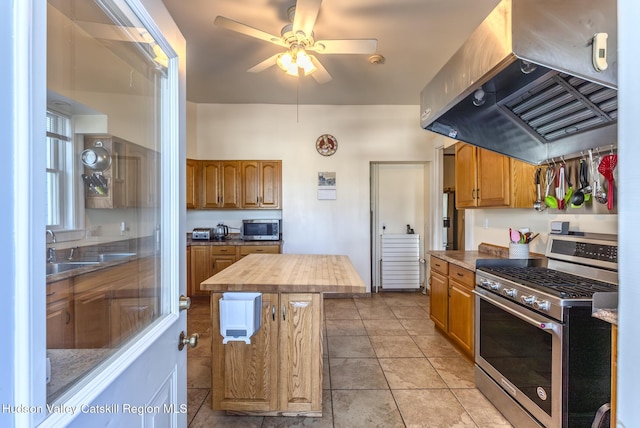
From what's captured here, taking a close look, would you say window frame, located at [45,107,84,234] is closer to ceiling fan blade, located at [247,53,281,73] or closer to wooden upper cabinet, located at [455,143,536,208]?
ceiling fan blade, located at [247,53,281,73]

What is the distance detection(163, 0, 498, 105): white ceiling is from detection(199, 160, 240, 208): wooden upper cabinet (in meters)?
0.95

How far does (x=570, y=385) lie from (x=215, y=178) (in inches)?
168

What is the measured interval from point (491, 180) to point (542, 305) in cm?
146

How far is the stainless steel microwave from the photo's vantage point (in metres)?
4.43

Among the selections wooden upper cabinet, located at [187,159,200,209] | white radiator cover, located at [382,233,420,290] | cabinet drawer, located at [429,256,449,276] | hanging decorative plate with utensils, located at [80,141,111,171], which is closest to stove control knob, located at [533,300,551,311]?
cabinet drawer, located at [429,256,449,276]

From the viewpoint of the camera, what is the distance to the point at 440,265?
3.07 metres

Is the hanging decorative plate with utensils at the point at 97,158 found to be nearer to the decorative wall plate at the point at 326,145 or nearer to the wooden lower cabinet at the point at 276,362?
the wooden lower cabinet at the point at 276,362

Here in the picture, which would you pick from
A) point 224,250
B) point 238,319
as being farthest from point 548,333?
point 224,250

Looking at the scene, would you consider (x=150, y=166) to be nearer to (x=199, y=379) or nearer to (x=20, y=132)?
(x=20, y=132)

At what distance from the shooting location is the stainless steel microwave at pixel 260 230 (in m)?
4.43

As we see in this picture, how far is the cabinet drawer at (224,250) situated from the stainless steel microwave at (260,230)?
0.26 meters

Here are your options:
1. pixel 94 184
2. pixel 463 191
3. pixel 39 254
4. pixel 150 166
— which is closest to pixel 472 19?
pixel 463 191

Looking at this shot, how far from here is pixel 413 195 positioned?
4977mm

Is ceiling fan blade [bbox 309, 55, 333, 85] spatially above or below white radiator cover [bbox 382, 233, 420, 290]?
above
